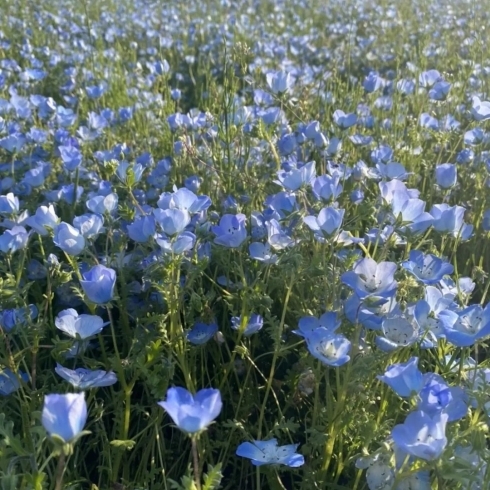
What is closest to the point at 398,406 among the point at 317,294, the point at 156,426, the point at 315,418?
the point at 315,418

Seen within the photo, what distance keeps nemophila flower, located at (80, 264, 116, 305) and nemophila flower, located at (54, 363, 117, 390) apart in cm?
15

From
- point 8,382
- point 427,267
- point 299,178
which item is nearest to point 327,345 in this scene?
point 427,267

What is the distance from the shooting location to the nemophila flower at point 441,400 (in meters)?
1.05

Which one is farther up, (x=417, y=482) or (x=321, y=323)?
(x=321, y=323)

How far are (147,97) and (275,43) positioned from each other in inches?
80.2

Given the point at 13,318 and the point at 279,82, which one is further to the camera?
the point at 279,82

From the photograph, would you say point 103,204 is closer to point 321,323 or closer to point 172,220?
point 172,220

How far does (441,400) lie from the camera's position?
106 centimetres

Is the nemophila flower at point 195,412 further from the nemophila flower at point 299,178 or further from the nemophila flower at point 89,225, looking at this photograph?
the nemophila flower at point 299,178

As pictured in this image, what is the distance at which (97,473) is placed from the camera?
157 cm

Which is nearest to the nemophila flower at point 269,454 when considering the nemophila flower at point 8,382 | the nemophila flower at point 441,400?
the nemophila flower at point 441,400

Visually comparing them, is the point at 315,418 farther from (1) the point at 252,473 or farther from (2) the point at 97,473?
(2) the point at 97,473

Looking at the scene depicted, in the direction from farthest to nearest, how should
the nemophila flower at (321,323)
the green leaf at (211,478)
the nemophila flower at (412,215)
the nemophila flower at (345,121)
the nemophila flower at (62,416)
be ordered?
the nemophila flower at (345,121)
the nemophila flower at (412,215)
the nemophila flower at (321,323)
the green leaf at (211,478)
the nemophila flower at (62,416)

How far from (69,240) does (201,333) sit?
14.4 inches
